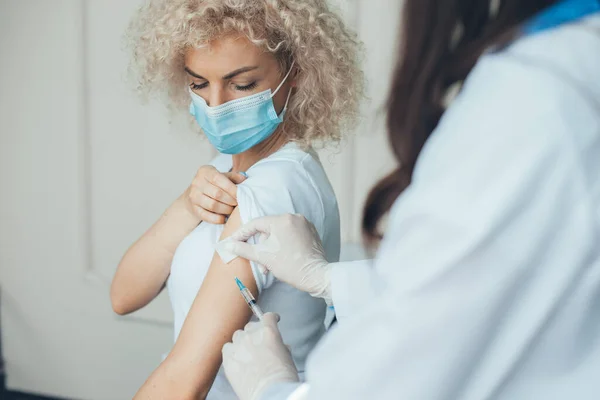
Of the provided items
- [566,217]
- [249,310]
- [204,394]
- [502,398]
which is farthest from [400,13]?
[204,394]

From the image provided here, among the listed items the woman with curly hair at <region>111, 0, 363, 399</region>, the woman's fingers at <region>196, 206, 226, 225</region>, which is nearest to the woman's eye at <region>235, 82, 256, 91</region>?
the woman with curly hair at <region>111, 0, 363, 399</region>

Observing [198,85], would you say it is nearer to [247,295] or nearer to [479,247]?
[247,295]

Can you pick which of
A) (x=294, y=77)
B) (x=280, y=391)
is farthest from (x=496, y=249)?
(x=294, y=77)

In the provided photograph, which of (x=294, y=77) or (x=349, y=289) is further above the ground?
(x=294, y=77)

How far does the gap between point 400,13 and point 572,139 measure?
238 mm

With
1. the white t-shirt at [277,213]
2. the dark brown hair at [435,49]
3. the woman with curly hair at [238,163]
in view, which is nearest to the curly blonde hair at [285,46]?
the woman with curly hair at [238,163]

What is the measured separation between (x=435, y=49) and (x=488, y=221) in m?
0.20

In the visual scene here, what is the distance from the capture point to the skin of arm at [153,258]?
1.30m

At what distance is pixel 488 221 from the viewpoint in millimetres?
595

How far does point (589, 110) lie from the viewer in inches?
23.5

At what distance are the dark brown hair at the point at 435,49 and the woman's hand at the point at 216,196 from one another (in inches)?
19.1

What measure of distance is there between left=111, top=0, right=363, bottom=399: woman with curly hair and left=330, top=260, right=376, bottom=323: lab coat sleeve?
159mm

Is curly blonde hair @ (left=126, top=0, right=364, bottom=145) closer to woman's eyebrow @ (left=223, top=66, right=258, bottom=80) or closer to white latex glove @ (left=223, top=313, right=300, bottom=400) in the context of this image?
woman's eyebrow @ (left=223, top=66, right=258, bottom=80)

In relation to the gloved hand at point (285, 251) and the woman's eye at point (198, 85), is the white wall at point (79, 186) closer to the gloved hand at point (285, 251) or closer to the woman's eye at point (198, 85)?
the woman's eye at point (198, 85)
